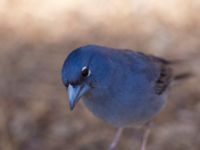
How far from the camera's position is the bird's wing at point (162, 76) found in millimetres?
4746

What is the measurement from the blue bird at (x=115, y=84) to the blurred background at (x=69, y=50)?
40.0 inches

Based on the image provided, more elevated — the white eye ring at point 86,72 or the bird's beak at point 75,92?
the white eye ring at point 86,72

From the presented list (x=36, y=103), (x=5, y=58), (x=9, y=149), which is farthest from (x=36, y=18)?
(x=9, y=149)

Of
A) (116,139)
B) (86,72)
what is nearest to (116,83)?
(86,72)

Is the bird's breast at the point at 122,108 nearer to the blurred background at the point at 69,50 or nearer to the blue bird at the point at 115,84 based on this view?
the blue bird at the point at 115,84

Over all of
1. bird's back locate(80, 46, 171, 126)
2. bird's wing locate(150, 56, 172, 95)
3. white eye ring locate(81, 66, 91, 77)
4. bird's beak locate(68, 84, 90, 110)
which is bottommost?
bird's wing locate(150, 56, 172, 95)

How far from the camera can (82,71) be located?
3.85 metres

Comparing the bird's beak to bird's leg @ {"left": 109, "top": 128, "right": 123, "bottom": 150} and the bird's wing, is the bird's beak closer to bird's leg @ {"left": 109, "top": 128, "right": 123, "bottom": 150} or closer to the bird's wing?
the bird's wing

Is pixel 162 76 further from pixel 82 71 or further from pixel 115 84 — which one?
pixel 82 71

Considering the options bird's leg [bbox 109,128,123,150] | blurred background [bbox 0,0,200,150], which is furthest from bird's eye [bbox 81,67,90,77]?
blurred background [bbox 0,0,200,150]

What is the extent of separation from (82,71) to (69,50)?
273 cm

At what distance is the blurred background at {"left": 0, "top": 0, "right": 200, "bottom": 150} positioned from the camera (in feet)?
18.6

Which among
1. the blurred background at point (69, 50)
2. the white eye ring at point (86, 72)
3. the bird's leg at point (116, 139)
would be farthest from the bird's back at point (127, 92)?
the blurred background at point (69, 50)

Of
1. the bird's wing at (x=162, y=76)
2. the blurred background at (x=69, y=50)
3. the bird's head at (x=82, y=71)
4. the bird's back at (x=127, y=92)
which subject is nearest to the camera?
the bird's head at (x=82, y=71)
